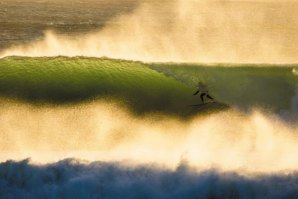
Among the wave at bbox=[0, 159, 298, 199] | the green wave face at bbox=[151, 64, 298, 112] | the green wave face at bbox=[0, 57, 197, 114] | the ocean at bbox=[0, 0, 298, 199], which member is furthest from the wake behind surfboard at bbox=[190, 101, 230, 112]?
the wave at bbox=[0, 159, 298, 199]

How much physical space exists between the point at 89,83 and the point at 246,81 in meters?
4.16

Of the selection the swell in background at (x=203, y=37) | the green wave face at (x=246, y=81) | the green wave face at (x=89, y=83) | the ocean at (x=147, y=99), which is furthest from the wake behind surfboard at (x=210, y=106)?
the swell in background at (x=203, y=37)

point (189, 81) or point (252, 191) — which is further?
point (189, 81)

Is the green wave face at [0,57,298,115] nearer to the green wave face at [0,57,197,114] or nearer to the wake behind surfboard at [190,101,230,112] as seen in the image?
the green wave face at [0,57,197,114]

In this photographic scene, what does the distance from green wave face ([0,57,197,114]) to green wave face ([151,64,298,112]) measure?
1.16 ft

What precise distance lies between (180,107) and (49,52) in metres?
3.79

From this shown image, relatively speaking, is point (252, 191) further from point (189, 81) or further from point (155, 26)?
point (155, 26)

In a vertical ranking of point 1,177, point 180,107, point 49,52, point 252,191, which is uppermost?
point 49,52

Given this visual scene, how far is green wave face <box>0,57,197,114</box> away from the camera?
10555 millimetres

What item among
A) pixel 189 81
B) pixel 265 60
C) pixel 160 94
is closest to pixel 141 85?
pixel 160 94

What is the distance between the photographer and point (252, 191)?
9.92 m

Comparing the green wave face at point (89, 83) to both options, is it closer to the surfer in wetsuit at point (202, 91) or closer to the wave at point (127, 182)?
the surfer in wetsuit at point (202, 91)

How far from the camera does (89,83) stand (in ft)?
35.2

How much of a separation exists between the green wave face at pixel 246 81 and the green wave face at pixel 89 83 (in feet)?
1.16
